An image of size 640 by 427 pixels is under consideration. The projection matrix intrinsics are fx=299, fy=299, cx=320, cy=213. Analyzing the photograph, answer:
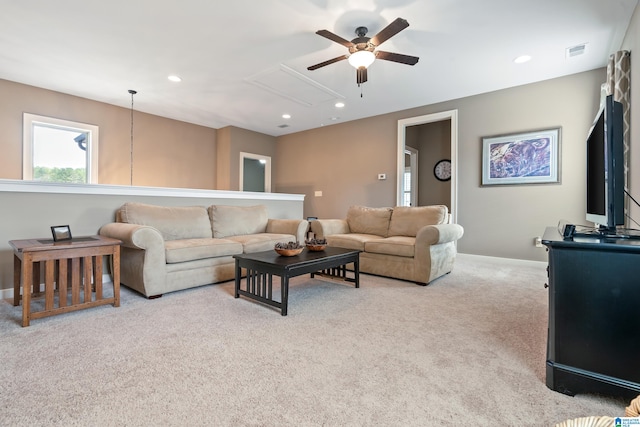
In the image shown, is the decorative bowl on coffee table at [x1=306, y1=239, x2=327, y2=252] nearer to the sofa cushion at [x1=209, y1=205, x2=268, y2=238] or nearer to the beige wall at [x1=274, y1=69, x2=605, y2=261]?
the sofa cushion at [x1=209, y1=205, x2=268, y2=238]

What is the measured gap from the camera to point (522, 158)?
13.9 ft

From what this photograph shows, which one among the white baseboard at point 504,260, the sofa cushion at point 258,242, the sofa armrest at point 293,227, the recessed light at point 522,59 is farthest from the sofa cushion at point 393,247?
the recessed light at point 522,59

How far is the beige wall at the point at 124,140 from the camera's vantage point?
4.19m

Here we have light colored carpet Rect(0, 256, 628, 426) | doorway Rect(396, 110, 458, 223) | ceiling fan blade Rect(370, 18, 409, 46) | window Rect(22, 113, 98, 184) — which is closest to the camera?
light colored carpet Rect(0, 256, 628, 426)

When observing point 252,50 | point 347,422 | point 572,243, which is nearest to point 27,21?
point 252,50

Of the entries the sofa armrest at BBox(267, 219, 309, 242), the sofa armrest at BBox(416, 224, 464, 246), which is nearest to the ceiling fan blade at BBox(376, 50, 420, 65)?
the sofa armrest at BBox(416, 224, 464, 246)

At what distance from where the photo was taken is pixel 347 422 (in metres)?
1.17

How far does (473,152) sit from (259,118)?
155 inches

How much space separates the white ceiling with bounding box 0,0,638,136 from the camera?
2.68 m

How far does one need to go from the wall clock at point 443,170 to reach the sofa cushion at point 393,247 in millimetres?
3112

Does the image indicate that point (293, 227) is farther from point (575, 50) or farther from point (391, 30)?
point (575, 50)

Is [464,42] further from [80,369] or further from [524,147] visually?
[80,369]

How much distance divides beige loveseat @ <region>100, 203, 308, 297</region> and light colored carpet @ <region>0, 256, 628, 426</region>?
30cm

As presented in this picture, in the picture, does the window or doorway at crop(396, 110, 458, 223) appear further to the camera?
doorway at crop(396, 110, 458, 223)
